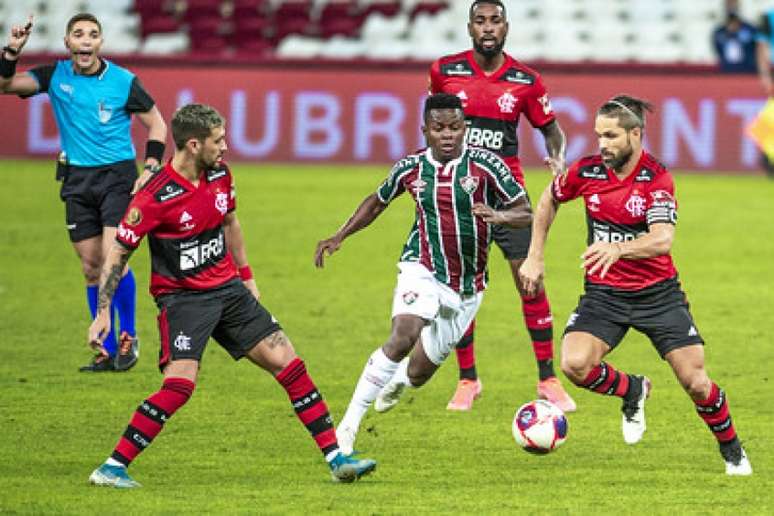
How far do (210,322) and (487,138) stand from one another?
3.10m

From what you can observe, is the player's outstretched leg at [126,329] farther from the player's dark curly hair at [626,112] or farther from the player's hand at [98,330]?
the player's dark curly hair at [626,112]

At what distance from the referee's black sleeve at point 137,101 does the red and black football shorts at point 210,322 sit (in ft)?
12.0

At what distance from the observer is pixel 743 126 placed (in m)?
24.7

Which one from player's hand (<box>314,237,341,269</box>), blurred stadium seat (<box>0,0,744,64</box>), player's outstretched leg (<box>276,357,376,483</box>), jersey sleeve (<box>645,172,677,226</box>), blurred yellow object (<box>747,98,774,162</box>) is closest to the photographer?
player's outstretched leg (<box>276,357,376,483</box>)

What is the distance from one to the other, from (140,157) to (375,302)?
10.0 m

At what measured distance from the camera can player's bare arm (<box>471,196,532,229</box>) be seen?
A: 9.20 meters

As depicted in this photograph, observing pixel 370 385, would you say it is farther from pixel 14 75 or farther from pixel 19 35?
pixel 14 75

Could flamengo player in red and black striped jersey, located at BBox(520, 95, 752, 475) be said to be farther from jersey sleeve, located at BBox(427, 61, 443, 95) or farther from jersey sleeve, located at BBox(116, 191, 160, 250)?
jersey sleeve, located at BBox(427, 61, 443, 95)

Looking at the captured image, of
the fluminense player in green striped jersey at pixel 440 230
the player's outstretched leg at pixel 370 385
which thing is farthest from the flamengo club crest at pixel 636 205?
the player's outstretched leg at pixel 370 385

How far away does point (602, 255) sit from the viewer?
8531mm

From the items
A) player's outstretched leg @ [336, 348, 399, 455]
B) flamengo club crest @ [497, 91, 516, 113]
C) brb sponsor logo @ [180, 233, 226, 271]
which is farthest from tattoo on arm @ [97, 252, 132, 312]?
flamengo club crest @ [497, 91, 516, 113]

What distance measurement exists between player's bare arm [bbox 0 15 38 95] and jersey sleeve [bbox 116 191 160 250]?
11.3 feet

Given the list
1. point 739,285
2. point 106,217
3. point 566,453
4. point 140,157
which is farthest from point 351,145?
point 566,453

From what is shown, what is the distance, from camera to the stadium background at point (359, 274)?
8758 mm
